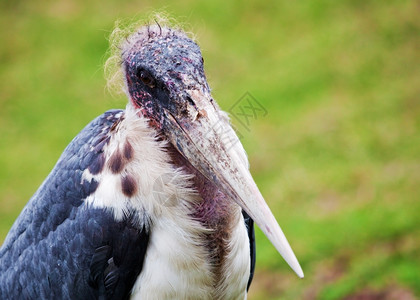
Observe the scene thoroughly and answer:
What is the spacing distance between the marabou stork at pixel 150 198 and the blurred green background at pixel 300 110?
133 inches

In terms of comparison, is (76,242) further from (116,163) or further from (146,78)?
(146,78)

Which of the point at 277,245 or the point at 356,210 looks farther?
the point at 356,210

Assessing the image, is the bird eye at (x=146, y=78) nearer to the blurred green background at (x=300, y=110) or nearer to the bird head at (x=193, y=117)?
the bird head at (x=193, y=117)

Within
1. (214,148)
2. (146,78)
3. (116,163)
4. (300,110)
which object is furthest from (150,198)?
(300,110)

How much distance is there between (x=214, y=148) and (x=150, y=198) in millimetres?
459

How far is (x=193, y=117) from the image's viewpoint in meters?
3.43

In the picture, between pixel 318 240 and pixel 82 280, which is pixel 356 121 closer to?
pixel 318 240

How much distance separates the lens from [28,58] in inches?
488

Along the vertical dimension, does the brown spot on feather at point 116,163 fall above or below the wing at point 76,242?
above

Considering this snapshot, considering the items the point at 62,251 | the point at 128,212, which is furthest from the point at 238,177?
the point at 62,251

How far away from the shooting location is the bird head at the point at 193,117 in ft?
11.1

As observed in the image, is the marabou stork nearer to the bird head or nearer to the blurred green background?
the bird head

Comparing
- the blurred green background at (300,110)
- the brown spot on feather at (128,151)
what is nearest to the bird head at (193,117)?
the brown spot on feather at (128,151)

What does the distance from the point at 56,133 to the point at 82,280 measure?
7.18 meters
